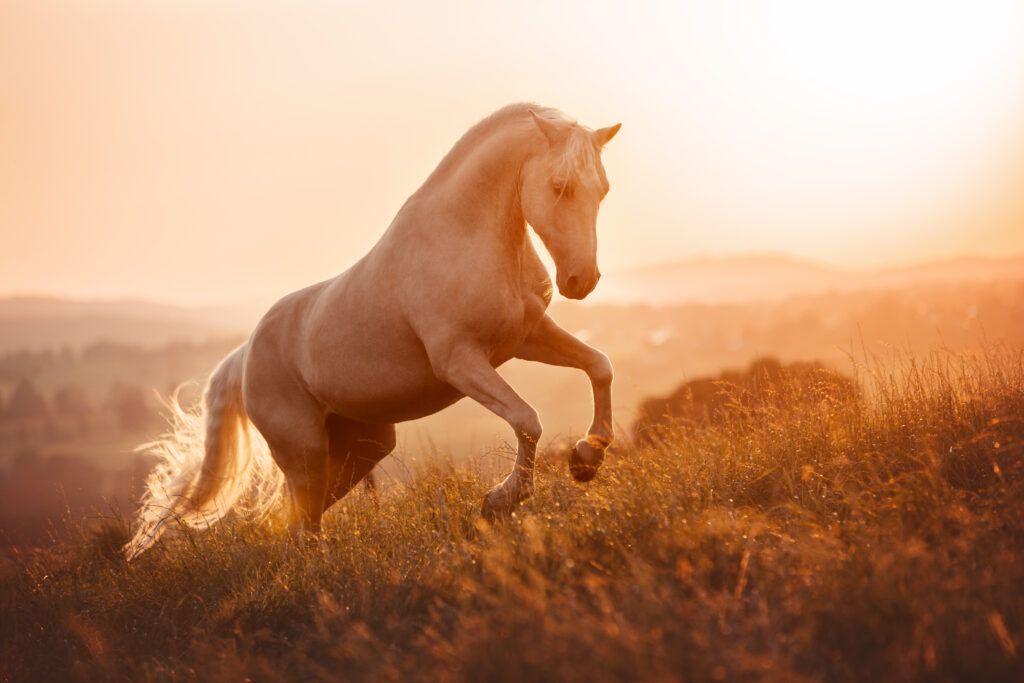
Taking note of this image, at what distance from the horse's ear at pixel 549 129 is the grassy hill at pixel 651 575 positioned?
6.18 ft

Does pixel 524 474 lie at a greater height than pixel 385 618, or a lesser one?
greater

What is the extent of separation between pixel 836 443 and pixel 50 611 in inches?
191

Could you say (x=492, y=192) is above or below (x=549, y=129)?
below

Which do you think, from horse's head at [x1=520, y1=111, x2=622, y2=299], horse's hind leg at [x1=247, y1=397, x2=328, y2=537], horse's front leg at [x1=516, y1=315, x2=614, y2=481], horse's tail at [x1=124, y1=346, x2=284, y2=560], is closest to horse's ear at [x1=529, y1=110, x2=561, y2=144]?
horse's head at [x1=520, y1=111, x2=622, y2=299]

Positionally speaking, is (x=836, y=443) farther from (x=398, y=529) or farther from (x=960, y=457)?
(x=398, y=529)

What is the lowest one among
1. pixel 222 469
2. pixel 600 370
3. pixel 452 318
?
pixel 222 469

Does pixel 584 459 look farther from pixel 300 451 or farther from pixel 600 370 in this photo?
pixel 300 451

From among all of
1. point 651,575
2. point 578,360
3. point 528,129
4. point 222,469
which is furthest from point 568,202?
point 222,469

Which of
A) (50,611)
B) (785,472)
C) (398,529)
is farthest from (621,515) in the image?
(50,611)

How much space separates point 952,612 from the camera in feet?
8.36

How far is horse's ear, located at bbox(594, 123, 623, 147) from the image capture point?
4.40m

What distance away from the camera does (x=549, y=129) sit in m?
4.23

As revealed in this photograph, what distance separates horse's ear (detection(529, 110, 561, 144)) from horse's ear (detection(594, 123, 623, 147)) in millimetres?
270

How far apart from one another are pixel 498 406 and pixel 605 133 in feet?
5.44
